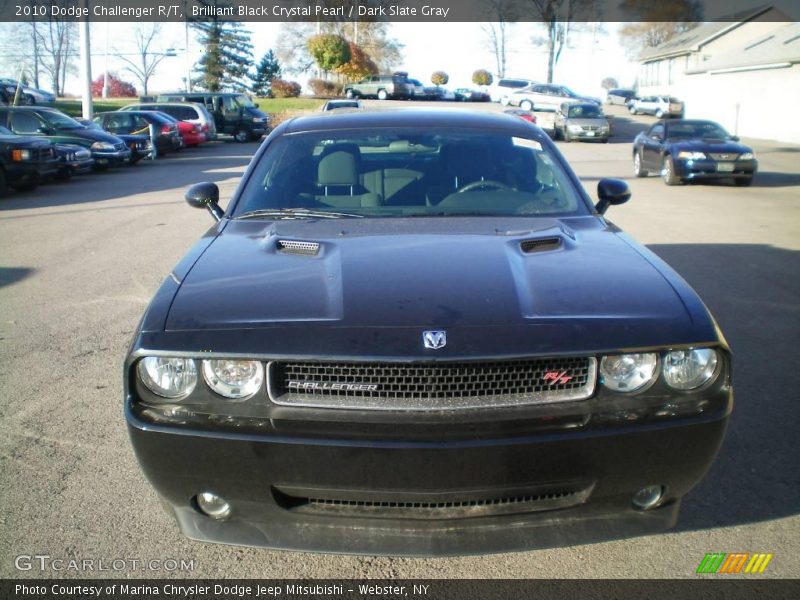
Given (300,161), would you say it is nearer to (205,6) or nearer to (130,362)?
(130,362)

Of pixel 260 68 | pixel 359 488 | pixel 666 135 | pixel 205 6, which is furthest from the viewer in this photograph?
pixel 260 68

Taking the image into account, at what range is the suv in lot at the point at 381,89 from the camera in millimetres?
52812

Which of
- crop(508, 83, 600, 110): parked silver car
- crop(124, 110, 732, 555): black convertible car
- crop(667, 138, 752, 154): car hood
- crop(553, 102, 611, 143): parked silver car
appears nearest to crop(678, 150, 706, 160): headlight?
crop(667, 138, 752, 154): car hood

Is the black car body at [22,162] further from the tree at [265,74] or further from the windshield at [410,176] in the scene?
the tree at [265,74]

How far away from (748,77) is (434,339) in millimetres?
37214

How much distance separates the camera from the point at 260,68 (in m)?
70.9

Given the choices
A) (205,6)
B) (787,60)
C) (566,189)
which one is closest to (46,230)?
(566,189)

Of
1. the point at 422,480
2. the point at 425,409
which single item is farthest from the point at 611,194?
the point at 422,480

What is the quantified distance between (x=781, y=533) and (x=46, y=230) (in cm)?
1043

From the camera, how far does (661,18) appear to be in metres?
78.3

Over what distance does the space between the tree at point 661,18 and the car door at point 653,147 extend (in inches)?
2572

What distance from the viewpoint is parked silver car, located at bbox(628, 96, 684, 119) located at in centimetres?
4484

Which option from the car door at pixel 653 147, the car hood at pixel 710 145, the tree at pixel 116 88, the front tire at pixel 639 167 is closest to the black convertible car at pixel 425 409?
the car hood at pixel 710 145

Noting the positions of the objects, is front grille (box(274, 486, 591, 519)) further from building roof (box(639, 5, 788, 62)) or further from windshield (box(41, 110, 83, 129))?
building roof (box(639, 5, 788, 62))
